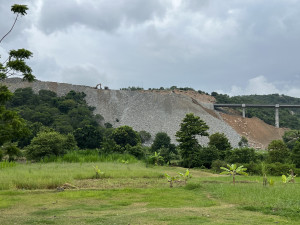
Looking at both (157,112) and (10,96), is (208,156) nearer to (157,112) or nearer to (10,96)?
(10,96)

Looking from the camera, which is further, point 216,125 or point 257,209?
point 216,125

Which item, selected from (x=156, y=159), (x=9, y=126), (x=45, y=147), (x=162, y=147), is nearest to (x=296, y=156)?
(x=156, y=159)

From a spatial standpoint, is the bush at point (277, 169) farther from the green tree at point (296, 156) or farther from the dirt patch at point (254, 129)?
the dirt patch at point (254, 129)

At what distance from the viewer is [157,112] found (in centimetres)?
7775

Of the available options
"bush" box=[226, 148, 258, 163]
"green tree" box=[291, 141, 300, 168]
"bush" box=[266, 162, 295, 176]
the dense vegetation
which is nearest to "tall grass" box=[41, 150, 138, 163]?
the dense vegetation

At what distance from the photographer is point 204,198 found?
1280 centimetres

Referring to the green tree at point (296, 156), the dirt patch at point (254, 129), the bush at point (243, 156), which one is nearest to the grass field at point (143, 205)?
the green tree at point (296, 156)

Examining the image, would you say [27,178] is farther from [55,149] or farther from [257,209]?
[55,149]

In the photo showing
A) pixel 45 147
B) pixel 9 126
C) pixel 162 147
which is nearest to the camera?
pixel 9 126

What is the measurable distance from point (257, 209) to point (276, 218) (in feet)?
3.90

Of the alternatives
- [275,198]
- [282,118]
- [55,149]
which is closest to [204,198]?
[275,198]

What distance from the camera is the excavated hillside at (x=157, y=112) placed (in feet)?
241

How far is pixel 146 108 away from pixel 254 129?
2664 centimetres

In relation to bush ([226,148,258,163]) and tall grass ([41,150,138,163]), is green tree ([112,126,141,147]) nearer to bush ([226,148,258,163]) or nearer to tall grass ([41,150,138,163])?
tall grass ([41,150,138,163])
